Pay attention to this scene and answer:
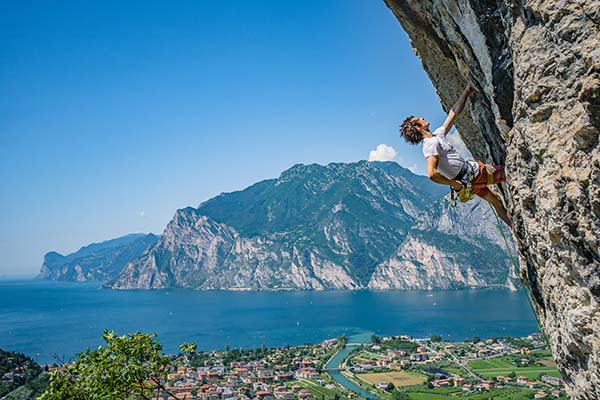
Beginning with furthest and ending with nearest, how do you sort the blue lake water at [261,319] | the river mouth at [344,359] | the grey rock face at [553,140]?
the blue lake water at [261,319] < the river mouth at [344,359] < the grey rock face at [553,140]

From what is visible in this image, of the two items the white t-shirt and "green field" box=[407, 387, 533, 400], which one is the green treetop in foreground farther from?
"green field" box=[407, 387, 533, 400]

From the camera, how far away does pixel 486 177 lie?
3783mm

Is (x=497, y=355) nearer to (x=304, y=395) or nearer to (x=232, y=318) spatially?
(x=304, y=395)

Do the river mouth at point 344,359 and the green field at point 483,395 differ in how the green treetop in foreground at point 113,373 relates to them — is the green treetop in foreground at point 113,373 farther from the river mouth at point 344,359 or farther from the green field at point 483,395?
the green field at point 483,395

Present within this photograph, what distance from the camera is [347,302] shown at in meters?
137

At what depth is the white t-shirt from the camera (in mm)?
3609

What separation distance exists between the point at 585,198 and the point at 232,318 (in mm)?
109845

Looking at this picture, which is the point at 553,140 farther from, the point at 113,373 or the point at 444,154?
the point at 113,373

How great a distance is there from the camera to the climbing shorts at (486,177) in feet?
12.3

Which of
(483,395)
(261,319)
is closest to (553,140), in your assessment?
(483,395)

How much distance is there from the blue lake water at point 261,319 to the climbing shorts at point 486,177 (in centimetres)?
6869

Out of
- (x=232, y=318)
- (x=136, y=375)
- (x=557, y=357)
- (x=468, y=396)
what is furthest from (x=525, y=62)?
(x=232, y=318)

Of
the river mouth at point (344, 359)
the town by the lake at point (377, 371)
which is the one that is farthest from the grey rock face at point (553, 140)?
the river mouth at point (344, 359)

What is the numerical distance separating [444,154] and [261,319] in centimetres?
10634
